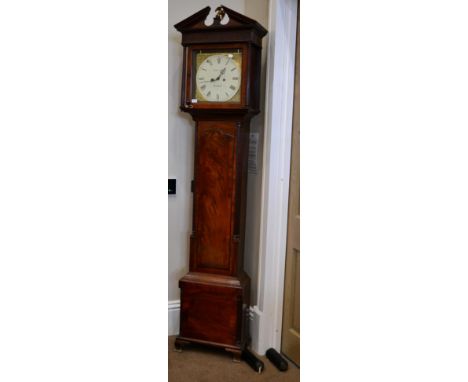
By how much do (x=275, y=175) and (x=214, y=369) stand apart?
97 cm

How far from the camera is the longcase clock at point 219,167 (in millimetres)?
2037

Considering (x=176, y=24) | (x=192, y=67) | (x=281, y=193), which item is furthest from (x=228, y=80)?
(x=281, y=193)

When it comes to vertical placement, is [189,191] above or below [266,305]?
above

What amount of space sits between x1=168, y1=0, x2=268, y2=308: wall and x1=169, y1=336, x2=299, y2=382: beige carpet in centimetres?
29

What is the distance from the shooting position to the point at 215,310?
2207mm

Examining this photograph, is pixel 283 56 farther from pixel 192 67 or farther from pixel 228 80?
pixel 192 67

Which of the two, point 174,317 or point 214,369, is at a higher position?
point 174,317

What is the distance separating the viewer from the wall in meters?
2.23

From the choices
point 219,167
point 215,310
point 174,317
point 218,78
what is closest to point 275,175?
point 219,167

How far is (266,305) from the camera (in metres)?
2.28

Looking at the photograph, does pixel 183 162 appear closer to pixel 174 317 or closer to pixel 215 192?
pixel 215 192

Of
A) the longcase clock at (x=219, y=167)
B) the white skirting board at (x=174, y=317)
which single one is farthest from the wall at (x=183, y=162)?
the longcase clock at (x=219, y=167)
